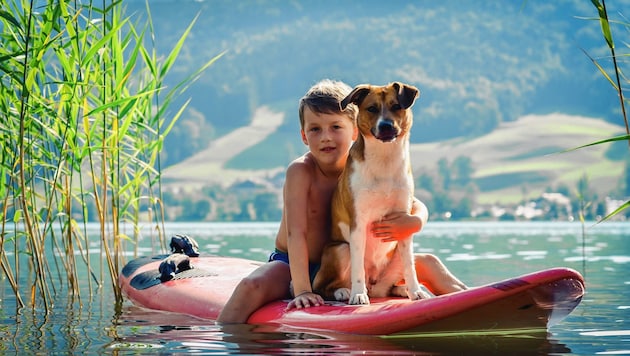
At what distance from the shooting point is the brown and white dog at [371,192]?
4.36 meters

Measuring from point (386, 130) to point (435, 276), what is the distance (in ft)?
4.28

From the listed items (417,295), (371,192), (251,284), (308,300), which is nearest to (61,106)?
(251,284)

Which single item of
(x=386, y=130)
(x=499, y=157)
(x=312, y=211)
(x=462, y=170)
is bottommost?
(x=312, y=211)

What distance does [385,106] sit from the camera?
435 centimetres

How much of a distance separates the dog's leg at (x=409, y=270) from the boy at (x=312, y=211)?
133 millimetres

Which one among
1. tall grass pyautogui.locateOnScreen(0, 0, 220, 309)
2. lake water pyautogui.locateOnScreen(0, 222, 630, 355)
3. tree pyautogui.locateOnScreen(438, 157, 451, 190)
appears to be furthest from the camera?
tree pyautogui.locateOnScreen(438, 157, 451, 190)

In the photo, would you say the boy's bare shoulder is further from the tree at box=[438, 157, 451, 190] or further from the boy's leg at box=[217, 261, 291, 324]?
the tree at box=[438, 157, 451, 190]

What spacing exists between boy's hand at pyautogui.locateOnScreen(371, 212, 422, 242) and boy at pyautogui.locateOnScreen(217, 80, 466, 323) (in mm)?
21

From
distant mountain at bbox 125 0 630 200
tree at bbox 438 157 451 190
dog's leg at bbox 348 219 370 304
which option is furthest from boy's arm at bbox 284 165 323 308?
distant mountain at bbox 125 0 630 200

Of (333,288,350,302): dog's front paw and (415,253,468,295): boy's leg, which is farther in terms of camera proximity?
(415,253,468,295): boy's leg

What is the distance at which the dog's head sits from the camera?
4.27 meters

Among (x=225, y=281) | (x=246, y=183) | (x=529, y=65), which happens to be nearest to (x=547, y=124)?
(x=529, y=65)

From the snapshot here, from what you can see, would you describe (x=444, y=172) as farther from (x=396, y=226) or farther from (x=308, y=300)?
(x=396, y=226)

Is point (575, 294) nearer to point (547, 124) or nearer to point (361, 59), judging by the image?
point (547, 124)
